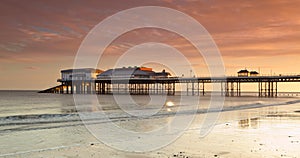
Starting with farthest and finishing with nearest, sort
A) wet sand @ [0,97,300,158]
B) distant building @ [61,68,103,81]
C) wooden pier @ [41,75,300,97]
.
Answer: distant building @ [61,68,103,81], wooden pier @ [41,75,300,97], wet sand @ [0,97,300,158]

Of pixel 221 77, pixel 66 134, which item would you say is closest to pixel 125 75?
pixel 221 77

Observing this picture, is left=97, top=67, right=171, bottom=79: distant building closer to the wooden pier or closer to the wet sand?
the wooden pier

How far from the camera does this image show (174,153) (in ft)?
27.7

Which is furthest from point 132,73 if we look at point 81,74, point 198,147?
point 198,147

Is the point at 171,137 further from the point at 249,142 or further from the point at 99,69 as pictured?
the point at 99,69

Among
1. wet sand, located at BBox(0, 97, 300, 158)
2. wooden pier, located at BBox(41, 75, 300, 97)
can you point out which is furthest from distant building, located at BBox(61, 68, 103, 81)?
wet sand, located at BBox(0, 97, 300, 158)

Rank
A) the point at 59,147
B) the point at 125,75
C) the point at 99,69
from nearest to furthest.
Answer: the point at 59,147 → the point at 125,75 → the point at 99,69

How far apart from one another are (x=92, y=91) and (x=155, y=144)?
285 feet

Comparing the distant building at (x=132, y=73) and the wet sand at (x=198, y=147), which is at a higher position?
the distant building at (x=132, y=73)

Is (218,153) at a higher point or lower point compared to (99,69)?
lower

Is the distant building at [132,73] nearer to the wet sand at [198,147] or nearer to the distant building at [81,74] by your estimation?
the distant building at [81,74]

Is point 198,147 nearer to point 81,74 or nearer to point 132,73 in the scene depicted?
point 132,73

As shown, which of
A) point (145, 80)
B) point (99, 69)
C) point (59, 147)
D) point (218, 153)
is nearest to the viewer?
point (218, 153)

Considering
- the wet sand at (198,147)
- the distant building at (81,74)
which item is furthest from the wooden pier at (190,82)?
the wet sand at (198,147)
